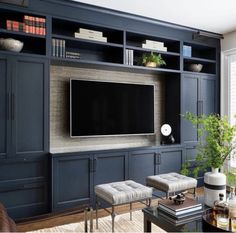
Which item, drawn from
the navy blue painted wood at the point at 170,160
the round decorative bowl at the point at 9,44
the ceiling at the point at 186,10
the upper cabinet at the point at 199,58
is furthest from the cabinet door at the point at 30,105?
the upper cabinet at the point at 199,58

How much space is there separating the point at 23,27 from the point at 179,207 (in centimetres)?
259

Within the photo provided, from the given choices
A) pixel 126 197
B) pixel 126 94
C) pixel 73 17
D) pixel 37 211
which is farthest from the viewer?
pixel 126 94

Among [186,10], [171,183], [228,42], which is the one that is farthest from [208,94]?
[171,183]

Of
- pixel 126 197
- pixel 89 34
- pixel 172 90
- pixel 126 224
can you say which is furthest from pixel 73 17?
pixel 126 224

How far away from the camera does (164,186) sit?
2818mm

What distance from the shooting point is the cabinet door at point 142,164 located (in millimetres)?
3543

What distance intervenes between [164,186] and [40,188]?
149 centimetres

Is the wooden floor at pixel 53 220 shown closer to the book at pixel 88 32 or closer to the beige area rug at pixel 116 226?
the beige area rug at pixel 116 226

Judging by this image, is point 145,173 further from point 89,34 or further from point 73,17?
point 73,17

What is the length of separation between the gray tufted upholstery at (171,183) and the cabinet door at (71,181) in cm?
82

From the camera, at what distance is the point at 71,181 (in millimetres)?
3131

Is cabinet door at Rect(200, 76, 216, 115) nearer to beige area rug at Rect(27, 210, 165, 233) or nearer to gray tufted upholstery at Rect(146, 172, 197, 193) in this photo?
gray tufted upholstery at Rect(146, 172, 197, 193)

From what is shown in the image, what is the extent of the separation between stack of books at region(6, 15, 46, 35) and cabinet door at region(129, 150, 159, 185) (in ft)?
6.66

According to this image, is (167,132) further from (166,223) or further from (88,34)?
(166,223)
